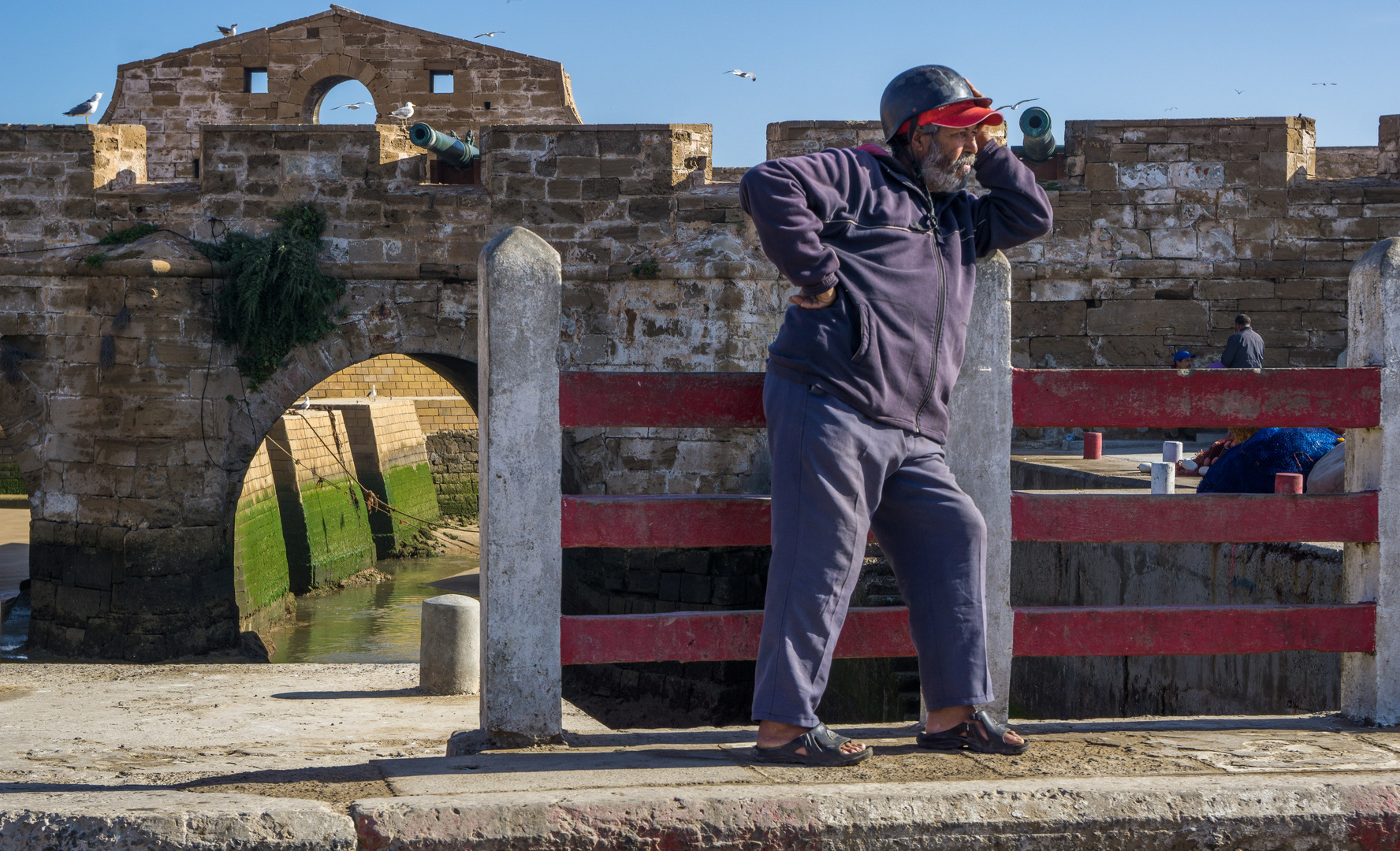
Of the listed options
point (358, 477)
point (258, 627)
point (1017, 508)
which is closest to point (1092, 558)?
point (1017, 508)

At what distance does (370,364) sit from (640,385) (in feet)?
76.5

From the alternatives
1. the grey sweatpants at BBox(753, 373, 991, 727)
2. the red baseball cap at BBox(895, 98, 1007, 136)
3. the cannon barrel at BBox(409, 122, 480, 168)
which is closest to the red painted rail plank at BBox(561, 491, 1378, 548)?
the grey sweatpants at BBox(753, 373, 991, 727)

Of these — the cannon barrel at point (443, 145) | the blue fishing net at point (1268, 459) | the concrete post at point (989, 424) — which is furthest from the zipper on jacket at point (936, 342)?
A: the cannon barrel at point (443, 145)

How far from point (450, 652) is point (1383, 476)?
3.93m

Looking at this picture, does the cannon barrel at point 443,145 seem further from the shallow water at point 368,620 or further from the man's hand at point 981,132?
the man's hand at point 981,132

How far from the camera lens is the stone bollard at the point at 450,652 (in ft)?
18.8

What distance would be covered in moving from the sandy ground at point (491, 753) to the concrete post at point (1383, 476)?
0.41 ft

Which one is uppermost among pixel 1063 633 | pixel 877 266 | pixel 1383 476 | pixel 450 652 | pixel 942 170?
pixel 942 170

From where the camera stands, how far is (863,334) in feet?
8.90

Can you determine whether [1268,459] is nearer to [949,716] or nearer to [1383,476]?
[1383,476]

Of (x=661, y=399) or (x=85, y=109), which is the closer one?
(x=661, y=399)

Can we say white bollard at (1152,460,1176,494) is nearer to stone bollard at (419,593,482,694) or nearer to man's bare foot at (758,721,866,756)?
stone bollard at (419,593,482,694)

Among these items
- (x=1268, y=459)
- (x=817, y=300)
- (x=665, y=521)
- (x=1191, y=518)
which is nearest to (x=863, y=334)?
(x=817, y=300)

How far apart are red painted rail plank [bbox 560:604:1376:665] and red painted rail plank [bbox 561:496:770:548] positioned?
189 millimetres
